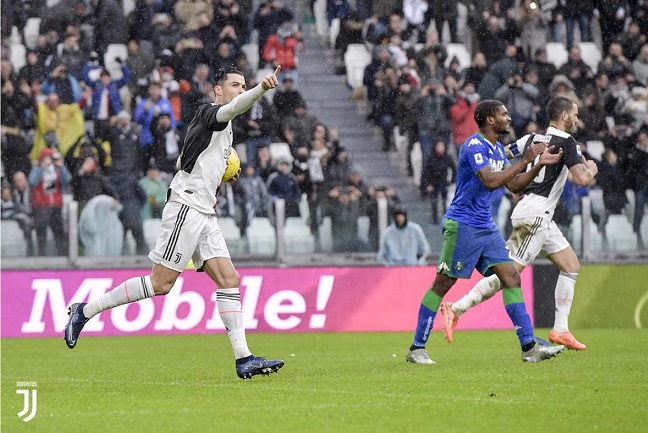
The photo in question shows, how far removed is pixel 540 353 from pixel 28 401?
4.50m

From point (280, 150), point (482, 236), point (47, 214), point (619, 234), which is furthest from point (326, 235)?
point (482, 236)

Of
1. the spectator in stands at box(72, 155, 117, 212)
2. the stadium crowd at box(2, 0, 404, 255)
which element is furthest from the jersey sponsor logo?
the spectator in stands at box(72, 155, 117, 212)

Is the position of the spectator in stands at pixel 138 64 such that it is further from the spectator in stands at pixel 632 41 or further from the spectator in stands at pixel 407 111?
the spectator in stands at pixel 632 41

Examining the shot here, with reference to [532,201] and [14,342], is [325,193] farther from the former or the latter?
[532,201]

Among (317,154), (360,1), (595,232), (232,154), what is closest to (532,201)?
(232,154)

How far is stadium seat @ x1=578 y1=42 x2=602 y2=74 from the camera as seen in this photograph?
75.2 ft

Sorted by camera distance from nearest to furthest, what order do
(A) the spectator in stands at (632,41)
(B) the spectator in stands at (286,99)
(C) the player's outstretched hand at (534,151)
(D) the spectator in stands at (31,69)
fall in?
(C) the player's outstretched hand at (534,151) → (D) the spectator in stands at (31,69) → (B) the spectator in stands at (286,99) → (A) the spectator in stands at (632,41)

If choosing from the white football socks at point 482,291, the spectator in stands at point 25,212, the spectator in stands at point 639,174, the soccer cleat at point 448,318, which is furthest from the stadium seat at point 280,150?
the soccer cleat at point 448,318

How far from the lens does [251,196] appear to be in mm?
17281

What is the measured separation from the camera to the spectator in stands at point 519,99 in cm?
2102

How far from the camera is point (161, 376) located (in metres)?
9.72

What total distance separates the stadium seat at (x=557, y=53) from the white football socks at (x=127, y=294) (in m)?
15.0

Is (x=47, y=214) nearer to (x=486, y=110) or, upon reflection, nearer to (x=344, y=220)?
(x=344, y=220)

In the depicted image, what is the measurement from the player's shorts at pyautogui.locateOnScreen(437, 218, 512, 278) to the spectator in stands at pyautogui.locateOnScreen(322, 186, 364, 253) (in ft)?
22.4
